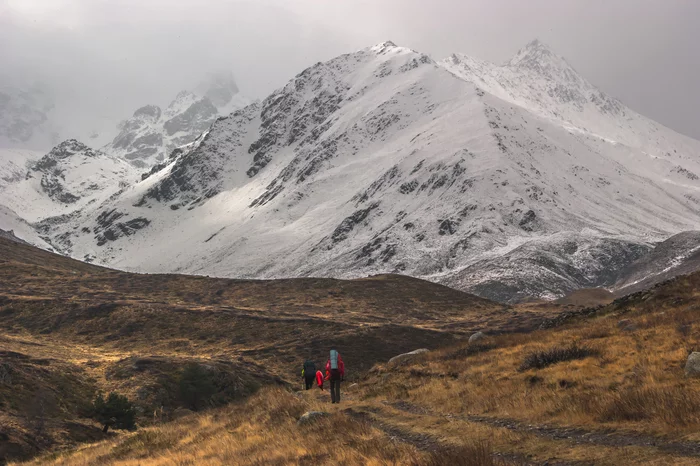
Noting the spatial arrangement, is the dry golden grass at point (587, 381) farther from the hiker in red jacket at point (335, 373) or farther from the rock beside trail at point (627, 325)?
the hiker in red jacket at point (335, 373)

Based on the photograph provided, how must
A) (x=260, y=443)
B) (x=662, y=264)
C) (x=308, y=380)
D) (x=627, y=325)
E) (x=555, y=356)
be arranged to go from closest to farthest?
(x=260, y=443) → (x=555, y=356) → (x=627, y=325) → (x=308, y=380) → (x=662, y=264)

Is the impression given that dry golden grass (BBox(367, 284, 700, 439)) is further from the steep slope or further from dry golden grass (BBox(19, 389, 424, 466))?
the steep slope

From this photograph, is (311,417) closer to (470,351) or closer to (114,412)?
(470,351)

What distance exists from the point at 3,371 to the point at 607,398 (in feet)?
107

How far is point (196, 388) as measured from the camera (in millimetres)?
38844

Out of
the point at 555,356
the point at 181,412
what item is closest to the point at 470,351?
the point at 555,356

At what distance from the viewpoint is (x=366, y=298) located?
299 feet

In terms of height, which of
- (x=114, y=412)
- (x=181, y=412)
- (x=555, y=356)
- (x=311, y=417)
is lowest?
(x=181, y=412)

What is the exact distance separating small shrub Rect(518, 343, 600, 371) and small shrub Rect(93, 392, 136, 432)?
21.3 meters

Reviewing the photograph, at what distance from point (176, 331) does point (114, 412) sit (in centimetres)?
3745

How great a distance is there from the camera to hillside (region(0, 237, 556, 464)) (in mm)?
33188

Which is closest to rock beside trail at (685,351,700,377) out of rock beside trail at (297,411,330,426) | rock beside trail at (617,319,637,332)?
rock beside trail at (617,319,637,332)

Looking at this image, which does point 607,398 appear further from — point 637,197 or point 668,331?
point 637,197

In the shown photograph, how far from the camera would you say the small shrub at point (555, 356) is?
1825 cm
